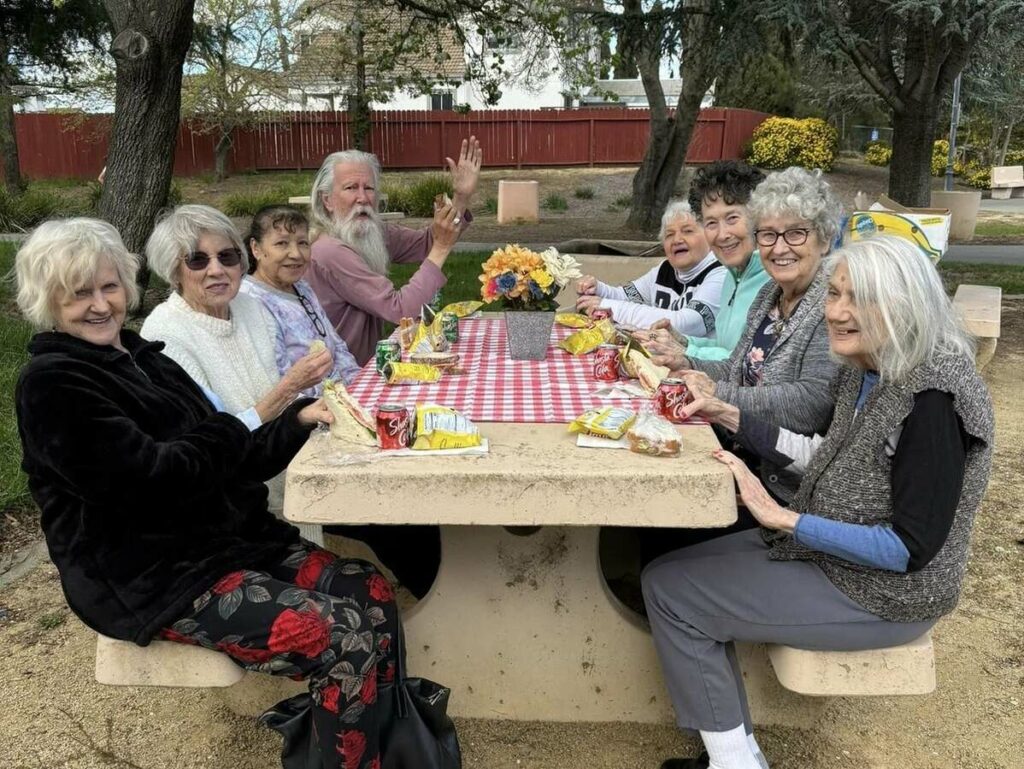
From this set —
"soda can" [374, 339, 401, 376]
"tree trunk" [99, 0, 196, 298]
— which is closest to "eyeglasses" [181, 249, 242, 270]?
"soda can" [374, 339, 401, 376]

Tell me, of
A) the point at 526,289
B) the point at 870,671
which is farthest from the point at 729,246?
the point at 870,671

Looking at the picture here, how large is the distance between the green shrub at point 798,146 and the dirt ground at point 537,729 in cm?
2221

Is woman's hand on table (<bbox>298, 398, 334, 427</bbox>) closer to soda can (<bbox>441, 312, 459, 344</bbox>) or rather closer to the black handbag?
the black handbag

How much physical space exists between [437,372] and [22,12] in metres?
9.58

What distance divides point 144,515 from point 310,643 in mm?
495

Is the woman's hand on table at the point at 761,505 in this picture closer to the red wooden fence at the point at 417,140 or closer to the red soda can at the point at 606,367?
the red soda can at the point at 606,367

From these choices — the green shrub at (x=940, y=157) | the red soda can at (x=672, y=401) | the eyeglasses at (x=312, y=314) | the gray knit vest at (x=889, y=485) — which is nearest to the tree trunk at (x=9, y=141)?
the eyeglasses at (x=312, y=314)

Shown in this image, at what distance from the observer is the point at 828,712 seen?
2.59 metres

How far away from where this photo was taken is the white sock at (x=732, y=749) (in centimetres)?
208

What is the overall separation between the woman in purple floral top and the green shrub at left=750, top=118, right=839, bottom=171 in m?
22.0

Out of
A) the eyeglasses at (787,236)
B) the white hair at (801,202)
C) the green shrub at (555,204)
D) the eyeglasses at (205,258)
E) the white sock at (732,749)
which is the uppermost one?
the white hair at (801,202)

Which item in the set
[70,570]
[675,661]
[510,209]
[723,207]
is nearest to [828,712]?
[675,661]

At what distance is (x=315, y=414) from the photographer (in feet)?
7.22

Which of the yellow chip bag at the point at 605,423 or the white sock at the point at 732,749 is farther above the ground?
the yellow chip bag at the point at 605,423
